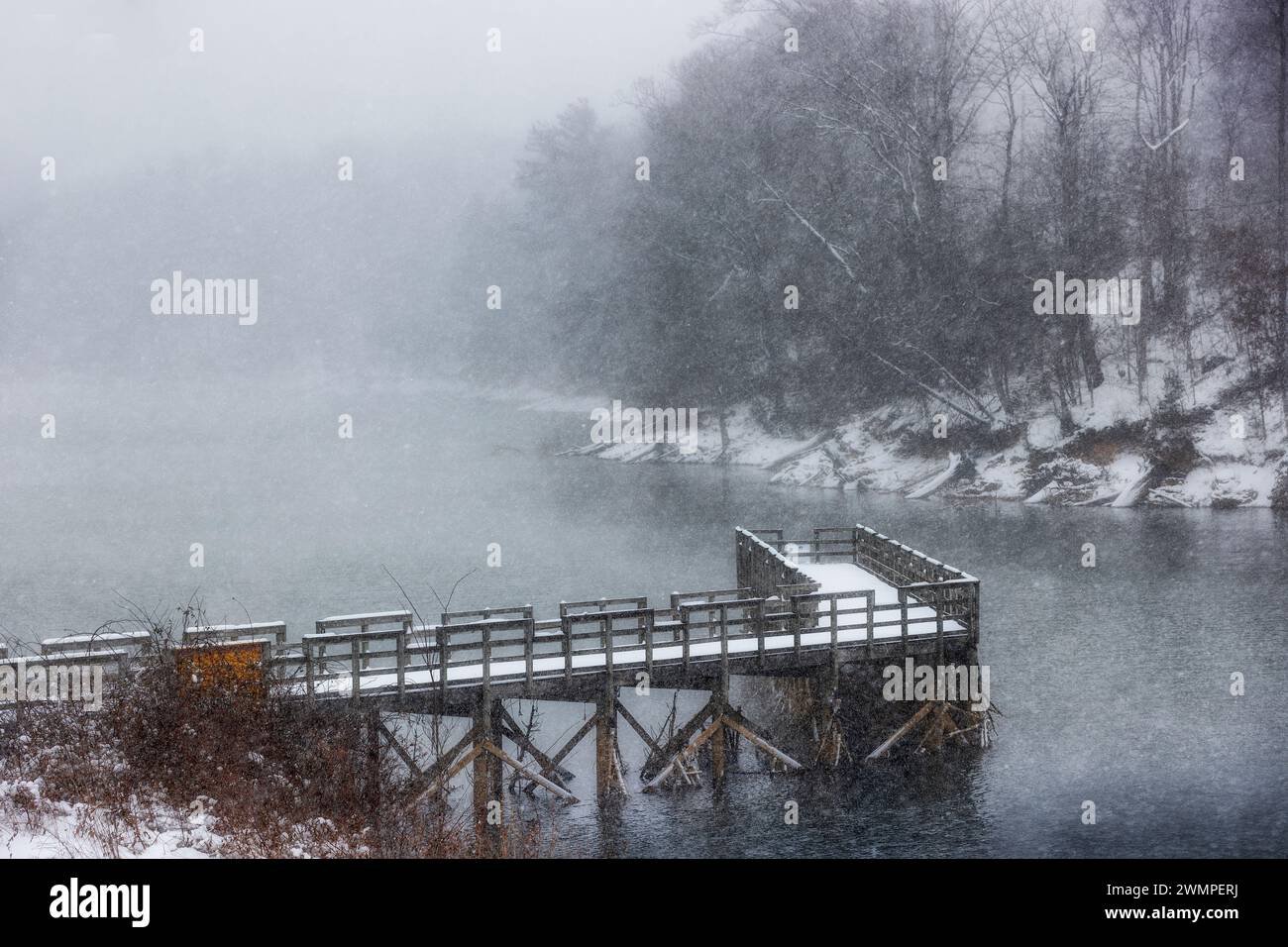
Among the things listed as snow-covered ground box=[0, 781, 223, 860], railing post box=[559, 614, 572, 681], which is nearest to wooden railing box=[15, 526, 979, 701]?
railing post box=[559, 614, 572, 681]

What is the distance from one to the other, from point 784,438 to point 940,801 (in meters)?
35.8

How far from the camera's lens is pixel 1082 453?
4181cm

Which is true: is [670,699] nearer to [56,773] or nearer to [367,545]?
[56,773]

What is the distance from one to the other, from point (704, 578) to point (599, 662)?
14974mm

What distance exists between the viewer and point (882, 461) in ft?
150

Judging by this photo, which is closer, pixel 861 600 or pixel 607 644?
pixel 607 644

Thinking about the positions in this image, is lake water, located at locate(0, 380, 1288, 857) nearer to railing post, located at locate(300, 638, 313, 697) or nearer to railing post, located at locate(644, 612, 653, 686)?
railing post, located at locate(644, 612, 653, 686)

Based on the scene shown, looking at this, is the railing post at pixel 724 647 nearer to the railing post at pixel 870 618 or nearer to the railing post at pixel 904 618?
the railing post at pixel 870 618

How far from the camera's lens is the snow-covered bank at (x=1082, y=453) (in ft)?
129

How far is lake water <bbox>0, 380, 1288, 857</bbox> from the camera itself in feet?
49.3

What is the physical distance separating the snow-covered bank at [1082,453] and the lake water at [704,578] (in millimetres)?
1668

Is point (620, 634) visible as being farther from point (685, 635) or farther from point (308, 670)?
point (308, 670)

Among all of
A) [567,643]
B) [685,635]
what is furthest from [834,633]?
[567,643]

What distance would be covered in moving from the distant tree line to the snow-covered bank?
3.28 feet
